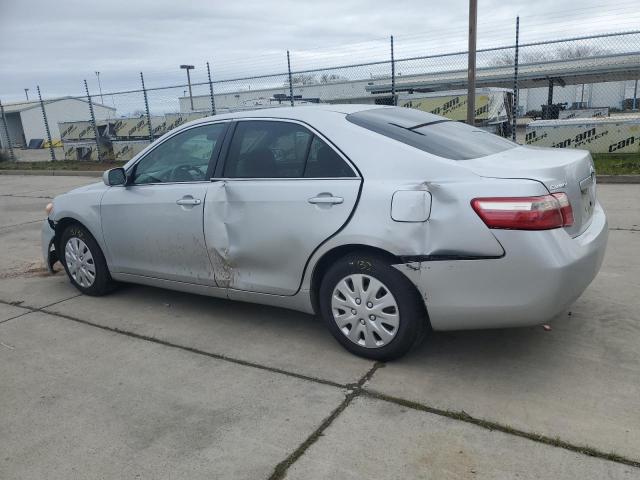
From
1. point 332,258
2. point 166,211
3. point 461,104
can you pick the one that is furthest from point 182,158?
point 461,104

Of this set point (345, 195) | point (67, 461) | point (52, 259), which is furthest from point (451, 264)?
point (52, 259)

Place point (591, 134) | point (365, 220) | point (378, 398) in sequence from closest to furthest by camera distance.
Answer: point (378, 398) → point (365, 220) → point (591, 134)

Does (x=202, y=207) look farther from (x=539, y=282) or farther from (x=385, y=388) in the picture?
(x=539, y=282)

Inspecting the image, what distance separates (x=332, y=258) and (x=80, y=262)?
2.72 metres

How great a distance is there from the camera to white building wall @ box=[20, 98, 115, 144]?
48.2m

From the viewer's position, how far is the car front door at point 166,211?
13.2 ft

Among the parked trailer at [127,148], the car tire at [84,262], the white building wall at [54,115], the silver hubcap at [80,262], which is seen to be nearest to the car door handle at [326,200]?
the car tire at [84,262]

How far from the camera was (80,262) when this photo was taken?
16.2 feet

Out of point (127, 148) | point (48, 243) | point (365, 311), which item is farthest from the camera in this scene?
point (127, 148)

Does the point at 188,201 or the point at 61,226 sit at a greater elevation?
the point at 188,201

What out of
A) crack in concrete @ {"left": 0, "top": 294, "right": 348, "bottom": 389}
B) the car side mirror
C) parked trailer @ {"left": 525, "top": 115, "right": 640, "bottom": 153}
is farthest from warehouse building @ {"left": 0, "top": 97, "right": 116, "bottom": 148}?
A: crack in concrete @ {"left": 0, "top": 294, "right": 348, "bottom": 389}

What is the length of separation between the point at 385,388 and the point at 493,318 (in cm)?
72

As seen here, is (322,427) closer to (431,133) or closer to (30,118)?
(431,133)

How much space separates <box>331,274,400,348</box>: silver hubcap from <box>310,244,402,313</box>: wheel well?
0.15 meters
